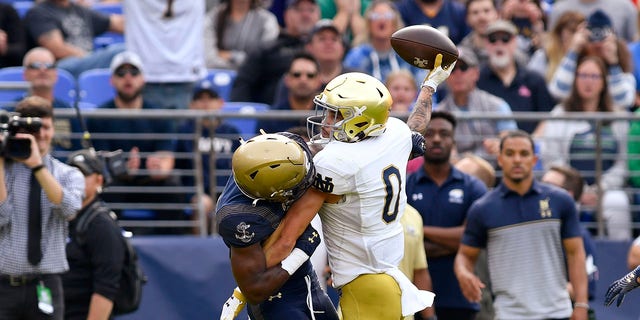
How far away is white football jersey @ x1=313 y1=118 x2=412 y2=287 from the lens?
6383 mm

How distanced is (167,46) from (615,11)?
4.64 metres

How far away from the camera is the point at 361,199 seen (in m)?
6.44

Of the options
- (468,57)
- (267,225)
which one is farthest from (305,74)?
(267,225)

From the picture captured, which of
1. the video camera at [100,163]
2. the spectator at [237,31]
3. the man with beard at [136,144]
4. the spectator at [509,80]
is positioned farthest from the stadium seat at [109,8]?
the video camera at [100,163]

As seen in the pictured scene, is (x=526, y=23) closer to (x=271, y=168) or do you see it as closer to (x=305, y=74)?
(x=305, y=74)

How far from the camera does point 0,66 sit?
41.7 ft

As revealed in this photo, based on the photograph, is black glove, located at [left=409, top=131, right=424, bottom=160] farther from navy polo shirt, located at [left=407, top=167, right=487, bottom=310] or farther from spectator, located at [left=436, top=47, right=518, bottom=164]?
spectator, located at [left=436, top=47, right=518, bottom=164]

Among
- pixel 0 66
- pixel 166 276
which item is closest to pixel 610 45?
pixel 166 276

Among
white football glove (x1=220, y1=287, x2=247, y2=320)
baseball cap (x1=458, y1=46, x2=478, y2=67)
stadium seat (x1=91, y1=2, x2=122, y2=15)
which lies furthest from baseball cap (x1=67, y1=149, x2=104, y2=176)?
stadium seat (x1=91, y1=2, x2=122, y2=15)

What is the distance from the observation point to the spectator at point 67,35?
1247cm

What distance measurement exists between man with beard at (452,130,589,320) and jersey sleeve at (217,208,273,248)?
2.95m

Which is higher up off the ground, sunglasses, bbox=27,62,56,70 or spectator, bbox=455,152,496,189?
sunglasses, bbox=27,62,56,70

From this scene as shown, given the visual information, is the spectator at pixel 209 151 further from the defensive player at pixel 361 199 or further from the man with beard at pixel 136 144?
the defensive player at pixel 361 199

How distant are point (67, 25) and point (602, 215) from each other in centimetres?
549
